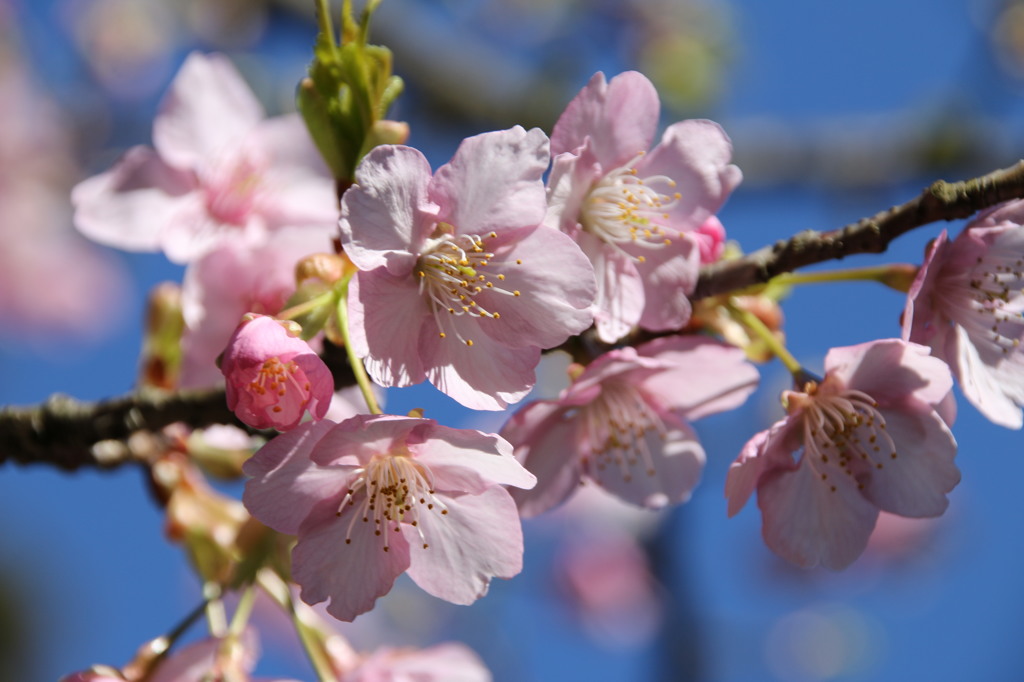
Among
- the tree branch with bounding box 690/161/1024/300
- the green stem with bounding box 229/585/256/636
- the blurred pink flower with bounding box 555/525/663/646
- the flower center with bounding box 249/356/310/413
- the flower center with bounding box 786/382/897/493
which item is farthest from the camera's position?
the blurred pink flower with bounding box 555/525/663/646

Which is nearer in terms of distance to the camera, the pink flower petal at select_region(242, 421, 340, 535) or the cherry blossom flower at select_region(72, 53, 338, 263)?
the pink flower petal at select_region(242, 421, 340, 535)

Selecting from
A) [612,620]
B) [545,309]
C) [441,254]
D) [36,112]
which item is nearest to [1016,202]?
[545,309]

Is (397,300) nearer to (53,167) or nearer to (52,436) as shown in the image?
(52,436)

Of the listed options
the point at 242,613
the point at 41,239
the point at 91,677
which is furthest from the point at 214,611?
the point at 41,239

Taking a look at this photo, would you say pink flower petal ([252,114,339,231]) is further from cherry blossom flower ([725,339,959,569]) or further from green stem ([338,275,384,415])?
cherry blossom flower ([725,339,959,569])

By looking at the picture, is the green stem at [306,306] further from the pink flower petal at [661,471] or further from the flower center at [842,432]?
the flower center at [842,432]

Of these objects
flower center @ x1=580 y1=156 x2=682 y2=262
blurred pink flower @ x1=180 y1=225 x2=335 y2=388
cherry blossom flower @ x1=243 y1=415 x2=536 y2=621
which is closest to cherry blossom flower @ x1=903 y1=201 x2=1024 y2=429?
flower center @ x1=580 y1=156 x2=682 y2=262

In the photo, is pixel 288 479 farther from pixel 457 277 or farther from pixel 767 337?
pixel 767 337

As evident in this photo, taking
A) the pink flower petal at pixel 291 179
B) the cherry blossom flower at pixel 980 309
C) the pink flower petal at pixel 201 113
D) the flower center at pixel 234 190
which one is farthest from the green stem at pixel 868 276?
the pink flower petal at pixel 201 113
